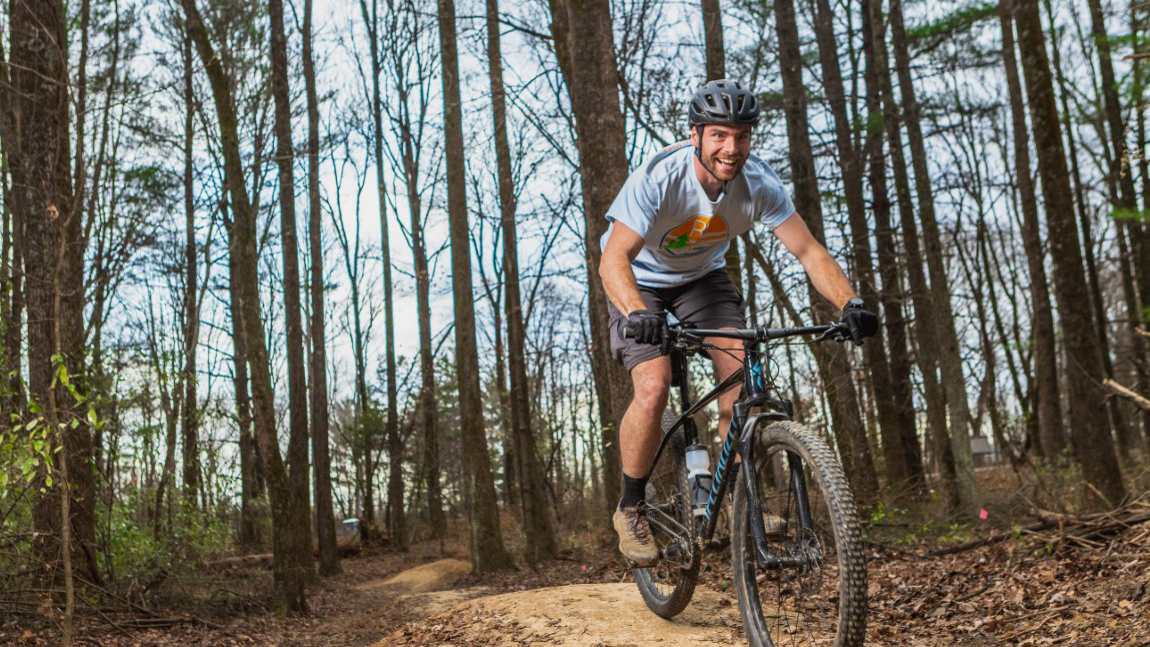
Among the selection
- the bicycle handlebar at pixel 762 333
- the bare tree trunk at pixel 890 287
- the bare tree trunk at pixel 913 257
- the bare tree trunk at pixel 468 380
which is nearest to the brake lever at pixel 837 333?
the bicycle handlebar at pixel 762 333

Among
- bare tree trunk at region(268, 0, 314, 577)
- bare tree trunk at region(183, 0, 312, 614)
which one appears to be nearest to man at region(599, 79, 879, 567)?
bare tree trunk at region(183, 0, 312, 614)

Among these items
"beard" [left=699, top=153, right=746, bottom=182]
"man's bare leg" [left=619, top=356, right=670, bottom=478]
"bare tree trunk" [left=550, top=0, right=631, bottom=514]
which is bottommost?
"man's bare leg" [left=619, top=356, right=670, bottom=478]

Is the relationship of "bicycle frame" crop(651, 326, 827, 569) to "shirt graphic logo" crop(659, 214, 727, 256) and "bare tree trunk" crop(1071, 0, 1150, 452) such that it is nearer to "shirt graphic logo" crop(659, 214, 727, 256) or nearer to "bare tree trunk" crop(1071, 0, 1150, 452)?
"shirt graphic logo" crop(659, 214, 727, 256)

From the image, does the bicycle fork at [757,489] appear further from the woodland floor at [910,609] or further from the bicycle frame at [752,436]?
the woodland floor at [910,609]

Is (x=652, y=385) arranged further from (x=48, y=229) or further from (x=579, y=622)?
(x=48, y=229)

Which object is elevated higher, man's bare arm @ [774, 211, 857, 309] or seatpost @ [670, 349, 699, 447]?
man's bare arm @ [774, 211, 857, 309]

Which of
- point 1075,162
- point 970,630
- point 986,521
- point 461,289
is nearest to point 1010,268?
point 1075,162

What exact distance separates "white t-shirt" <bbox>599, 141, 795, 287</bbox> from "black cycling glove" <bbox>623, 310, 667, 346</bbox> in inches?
26.4

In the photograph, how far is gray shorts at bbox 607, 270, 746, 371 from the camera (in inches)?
175

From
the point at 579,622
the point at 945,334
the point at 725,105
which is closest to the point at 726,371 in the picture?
the point at 725,105

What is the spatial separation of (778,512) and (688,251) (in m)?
1.35

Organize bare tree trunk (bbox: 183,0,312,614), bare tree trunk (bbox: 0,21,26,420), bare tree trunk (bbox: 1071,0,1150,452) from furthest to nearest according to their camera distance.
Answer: bare tree trunk (bbox: 1071,0,1150,452) → bare tree trunk (bbox: 183,0,312,614) → bare tree trunk (bbox: 0,21,26,420)

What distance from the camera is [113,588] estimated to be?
9.08m

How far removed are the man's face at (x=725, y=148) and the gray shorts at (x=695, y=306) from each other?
640mm
